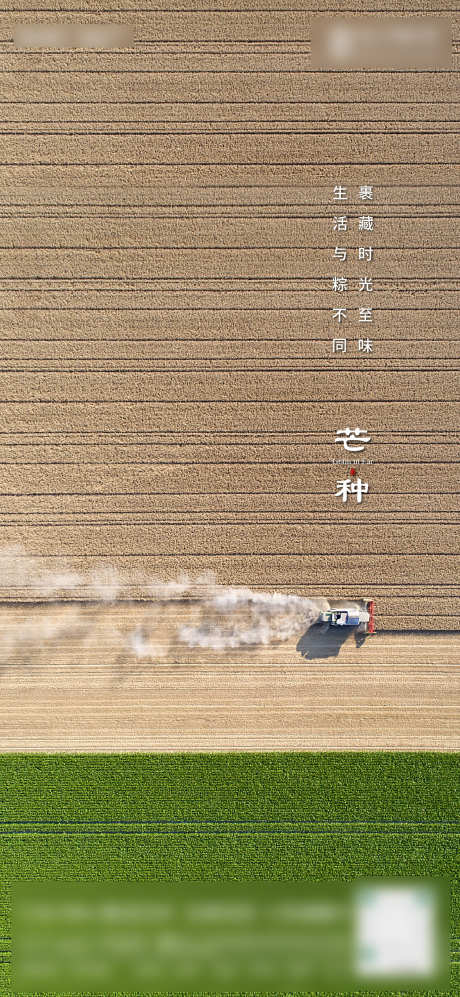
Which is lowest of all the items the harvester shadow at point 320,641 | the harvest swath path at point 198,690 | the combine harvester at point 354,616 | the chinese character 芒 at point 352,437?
the harvest swath path at point 198,690

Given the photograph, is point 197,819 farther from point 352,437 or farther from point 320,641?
point 352,437

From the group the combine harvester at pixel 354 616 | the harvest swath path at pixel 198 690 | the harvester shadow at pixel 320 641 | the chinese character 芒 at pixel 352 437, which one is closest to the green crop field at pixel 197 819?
the harvest swath path at pixel 198 690

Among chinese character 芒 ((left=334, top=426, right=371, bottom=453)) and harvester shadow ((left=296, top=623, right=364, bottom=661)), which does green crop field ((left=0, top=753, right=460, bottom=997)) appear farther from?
chinese character 芒 ((left=334, top=426, right=371, bottom=453))

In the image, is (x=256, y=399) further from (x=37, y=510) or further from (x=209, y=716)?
(x=209, y=716)

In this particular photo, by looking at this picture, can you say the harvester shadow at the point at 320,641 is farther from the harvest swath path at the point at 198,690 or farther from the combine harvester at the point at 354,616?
the combine harvester at the point at 354,616

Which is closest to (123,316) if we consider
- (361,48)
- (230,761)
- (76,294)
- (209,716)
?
(76,294)

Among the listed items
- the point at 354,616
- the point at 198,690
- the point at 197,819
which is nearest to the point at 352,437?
the point at 354,616
